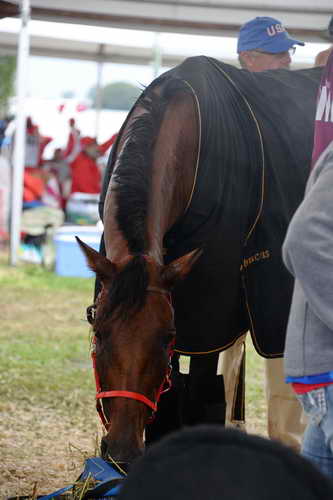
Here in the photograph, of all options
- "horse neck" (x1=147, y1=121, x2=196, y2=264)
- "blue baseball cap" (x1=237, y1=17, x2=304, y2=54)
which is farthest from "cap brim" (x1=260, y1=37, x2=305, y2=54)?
"horse neck" (x1=147, y1=121, x2=196, y2=264)

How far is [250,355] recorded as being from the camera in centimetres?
669

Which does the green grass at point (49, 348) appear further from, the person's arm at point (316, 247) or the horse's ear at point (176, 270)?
the person's arm at point (316, 247)

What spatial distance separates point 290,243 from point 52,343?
491 centimetres

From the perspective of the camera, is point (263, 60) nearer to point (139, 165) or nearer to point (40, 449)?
point (139, 165)

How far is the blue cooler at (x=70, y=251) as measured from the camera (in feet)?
31.3

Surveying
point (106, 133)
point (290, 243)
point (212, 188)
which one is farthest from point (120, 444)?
point (106, 133)

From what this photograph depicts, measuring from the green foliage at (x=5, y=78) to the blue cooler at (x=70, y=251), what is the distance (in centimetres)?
779

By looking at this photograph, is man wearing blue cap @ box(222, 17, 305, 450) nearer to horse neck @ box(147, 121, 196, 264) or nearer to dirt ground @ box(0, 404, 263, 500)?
dirt ground @ box(0, 404, 263, 500)

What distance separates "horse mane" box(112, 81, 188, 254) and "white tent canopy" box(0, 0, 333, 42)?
4.47 metres

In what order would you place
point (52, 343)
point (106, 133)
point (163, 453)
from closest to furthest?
point (163, 453), point (52, 343), point (106, 133)

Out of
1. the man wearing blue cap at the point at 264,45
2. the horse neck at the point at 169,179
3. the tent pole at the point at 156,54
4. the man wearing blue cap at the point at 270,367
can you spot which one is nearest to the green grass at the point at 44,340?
the man wearing blue cap at the point at 270,367

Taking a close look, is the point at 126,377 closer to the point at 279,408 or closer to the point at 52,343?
the point at 279,408

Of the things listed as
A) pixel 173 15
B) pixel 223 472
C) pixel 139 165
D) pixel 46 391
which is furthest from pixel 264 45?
pixel 173 15

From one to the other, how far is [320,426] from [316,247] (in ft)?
1.30
